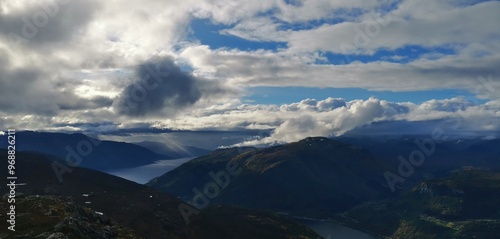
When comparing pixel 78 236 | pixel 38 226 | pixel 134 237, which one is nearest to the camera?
pixel 78 236

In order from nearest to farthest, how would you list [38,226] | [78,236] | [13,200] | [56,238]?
1. [56,238]
2. [78,236]
3. [38,226]
4. [13,200]

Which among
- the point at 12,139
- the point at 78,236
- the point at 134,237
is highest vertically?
the point at 12,139

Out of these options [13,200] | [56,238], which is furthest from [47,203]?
[56,238]

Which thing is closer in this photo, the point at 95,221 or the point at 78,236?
the point at 78,236

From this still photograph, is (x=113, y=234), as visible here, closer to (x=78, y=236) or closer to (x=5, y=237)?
(x=78, y=236)

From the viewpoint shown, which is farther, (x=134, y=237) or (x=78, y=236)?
(x=134, y=237)

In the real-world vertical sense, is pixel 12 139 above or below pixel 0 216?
above

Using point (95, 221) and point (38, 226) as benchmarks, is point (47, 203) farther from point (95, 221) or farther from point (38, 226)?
point (38, 226)

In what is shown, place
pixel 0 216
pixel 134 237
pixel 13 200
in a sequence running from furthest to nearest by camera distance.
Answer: pixel 13 200
pixel 134 237
pixel 0 216

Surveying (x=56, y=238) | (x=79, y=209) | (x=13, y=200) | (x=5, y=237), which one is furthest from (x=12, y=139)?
(x=56, y=238)
